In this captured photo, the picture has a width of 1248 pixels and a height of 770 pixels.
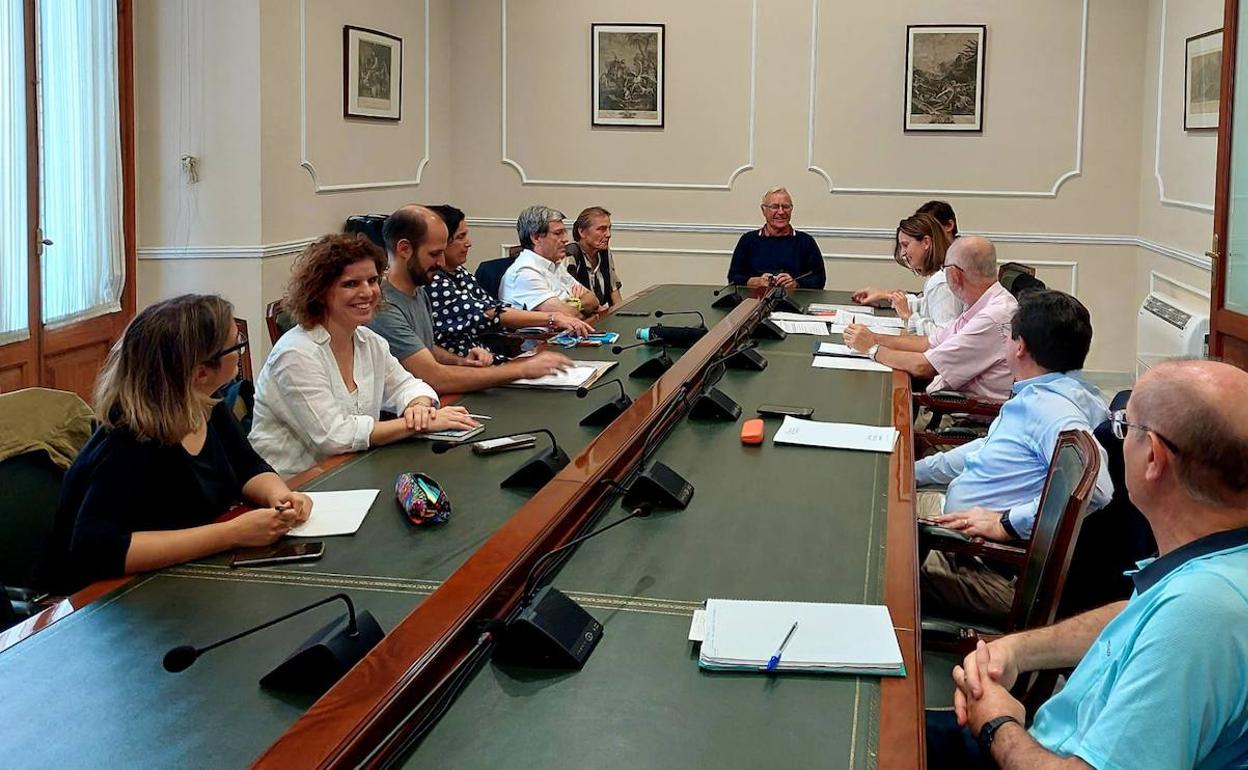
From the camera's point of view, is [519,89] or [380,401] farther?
[519,89]

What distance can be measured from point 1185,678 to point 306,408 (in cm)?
225

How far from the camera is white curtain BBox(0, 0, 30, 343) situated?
4.96 meters

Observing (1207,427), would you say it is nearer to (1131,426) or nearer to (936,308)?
(1131,426)

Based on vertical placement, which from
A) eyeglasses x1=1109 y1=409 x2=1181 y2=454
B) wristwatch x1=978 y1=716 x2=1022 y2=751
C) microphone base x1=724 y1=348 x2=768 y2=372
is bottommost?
wristwatch x1=978 y1=716 x2=1022 y2=751

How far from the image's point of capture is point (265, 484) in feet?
8.63

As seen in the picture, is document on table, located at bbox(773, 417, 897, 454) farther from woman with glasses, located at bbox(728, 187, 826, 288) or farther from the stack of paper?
woman with glasses, located at bbox(728, 187, 826, 288)

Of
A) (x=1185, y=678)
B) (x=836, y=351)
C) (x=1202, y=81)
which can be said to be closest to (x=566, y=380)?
(x=836, y=351)

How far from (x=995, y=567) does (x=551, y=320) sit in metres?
2.74

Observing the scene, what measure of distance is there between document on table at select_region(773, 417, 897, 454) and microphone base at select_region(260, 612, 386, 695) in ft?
5.50

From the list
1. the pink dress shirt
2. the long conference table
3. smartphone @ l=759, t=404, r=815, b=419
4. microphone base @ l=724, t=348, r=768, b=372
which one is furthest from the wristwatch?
the pink dress shirt

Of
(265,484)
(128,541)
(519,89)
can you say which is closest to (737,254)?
(519,89)

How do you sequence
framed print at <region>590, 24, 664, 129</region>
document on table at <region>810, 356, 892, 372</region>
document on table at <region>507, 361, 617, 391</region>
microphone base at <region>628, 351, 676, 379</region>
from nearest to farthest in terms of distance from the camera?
1. document on table at <region>507, 361, 617, 391</region>
2. microphone base at <region>628, 351, 676, 379</region>
3. document on table at <region>810, 356, 892, 372</region>
4. framed print at <region>590, 24, 664, 129</region>

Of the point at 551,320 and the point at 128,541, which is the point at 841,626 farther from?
the point at 551,320

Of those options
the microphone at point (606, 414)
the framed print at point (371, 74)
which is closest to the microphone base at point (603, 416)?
the microphone at point (606, 414)
